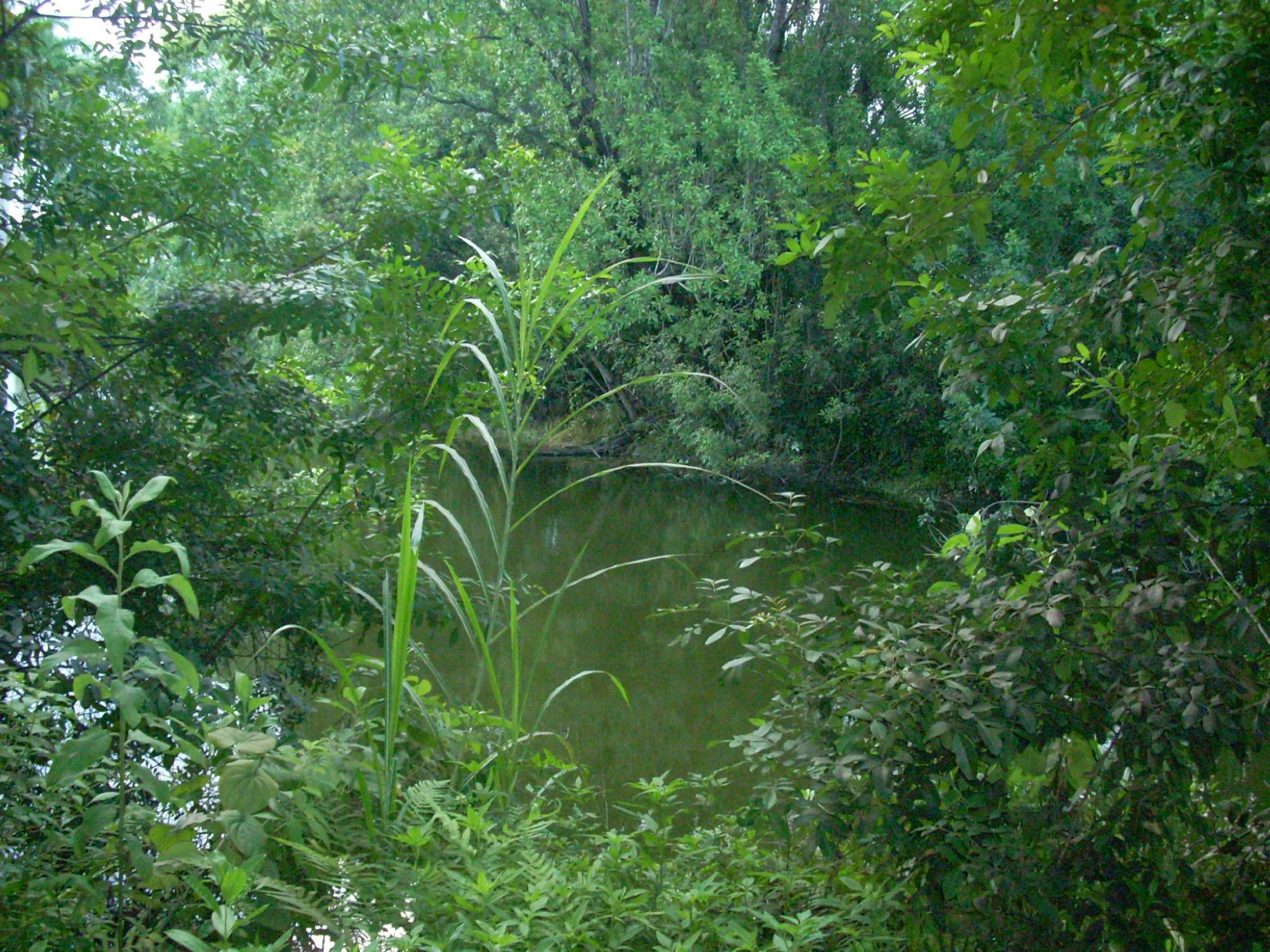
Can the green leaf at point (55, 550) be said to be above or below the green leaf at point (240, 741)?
above

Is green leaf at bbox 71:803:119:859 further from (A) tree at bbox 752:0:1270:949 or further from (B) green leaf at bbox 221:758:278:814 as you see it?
(A) tree at bbox 752:0:1270:949

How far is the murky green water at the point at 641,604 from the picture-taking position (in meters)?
4.38

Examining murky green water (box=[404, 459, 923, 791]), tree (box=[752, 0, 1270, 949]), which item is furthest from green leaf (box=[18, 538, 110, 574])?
tree (box=[752, 0, 1270, 949])

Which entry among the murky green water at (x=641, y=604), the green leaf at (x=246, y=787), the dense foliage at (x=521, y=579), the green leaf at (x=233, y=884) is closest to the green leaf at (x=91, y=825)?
the dense foliage at (x=521, y=579)

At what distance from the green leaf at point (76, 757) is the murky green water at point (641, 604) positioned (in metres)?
0.90

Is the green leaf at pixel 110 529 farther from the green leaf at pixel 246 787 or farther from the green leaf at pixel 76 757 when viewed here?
the green leaf at pixel 246 787

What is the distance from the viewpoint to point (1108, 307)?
178cm

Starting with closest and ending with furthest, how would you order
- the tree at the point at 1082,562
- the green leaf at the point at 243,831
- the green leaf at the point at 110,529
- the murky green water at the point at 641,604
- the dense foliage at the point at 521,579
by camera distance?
the green leaf at the point at 110,529, the green leaf at the point at 243,831, the dense foliage at the point at 521,579, the tree at the point at 1082,562, the murky green water at the point at 641,604

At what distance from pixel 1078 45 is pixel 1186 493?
0.75 metres

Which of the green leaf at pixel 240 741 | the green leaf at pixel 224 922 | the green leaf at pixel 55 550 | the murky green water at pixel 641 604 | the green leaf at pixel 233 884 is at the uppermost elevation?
the green leaf at pixel 55 550

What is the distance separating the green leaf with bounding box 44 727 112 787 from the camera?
120 centimetres

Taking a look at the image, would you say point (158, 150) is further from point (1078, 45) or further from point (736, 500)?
point (736, 500)

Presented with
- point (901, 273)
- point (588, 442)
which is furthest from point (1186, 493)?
point (588, 442)

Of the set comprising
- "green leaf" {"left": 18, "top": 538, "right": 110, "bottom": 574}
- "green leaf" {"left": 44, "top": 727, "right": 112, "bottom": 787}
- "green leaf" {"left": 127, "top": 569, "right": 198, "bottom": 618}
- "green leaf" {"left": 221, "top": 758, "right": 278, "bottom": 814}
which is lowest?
"green leaf" {"left": 221, "top": 758, "right": 278, "bottom": 814}
